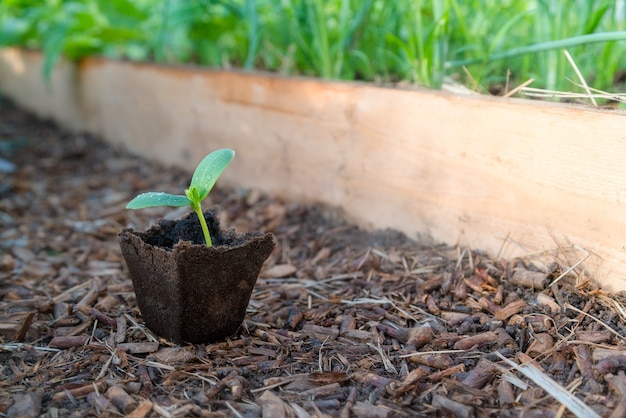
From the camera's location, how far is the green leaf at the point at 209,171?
1.12m

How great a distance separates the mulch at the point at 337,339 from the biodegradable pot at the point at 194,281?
39 millimetres

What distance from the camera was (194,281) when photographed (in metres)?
1.14

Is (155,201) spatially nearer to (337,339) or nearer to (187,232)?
(187,232)

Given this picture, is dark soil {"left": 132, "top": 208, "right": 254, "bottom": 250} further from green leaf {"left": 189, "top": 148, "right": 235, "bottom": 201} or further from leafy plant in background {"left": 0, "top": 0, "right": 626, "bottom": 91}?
leafy plant in background {"left": 0, "top": 0, "right": 626, "bottom": 91}

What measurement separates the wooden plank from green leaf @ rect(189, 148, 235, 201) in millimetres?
619

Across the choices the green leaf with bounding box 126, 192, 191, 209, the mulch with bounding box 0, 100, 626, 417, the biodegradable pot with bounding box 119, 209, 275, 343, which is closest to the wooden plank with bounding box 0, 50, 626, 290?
the mulch with bounding box 0, 100, 626, 417

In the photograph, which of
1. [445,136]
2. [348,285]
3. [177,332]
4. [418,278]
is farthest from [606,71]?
[177,332]

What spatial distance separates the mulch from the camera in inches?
39.9

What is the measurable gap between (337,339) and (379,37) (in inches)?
43.0

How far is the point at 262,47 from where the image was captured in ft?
7.68

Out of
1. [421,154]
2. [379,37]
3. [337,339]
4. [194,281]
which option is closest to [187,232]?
[194,281]

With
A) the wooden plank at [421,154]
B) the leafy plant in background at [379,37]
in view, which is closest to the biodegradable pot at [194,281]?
the wooden plank at [421,154]

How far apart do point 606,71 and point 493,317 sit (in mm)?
854

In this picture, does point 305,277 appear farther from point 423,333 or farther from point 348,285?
point 423,333
